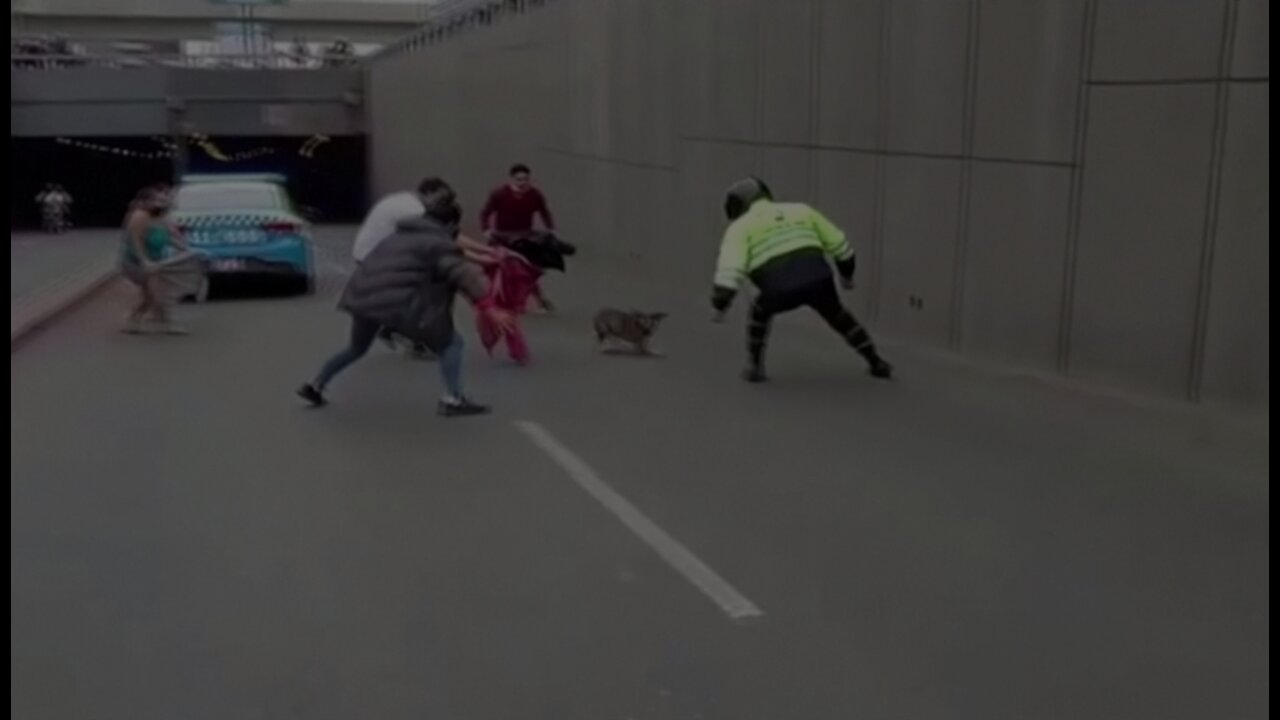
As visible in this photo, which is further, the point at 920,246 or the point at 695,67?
the point at 695,67

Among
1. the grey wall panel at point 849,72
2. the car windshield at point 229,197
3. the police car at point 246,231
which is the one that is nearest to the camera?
the grey wall panel at point 849,72

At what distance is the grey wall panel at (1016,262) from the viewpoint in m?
11.4

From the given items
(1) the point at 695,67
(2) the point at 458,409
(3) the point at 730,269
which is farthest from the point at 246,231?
(3) the point at 730,269

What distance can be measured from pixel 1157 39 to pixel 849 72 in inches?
195

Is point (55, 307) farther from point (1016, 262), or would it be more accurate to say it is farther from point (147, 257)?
point (1016, 262)

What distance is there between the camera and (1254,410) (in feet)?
30.7

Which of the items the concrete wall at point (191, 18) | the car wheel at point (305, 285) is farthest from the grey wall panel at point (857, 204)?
the concrete wall at point (191, 18)

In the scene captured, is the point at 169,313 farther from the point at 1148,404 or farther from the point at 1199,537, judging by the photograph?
the point at 1199,537

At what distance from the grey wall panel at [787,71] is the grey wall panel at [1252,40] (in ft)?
21.9

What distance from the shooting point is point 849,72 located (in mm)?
14852

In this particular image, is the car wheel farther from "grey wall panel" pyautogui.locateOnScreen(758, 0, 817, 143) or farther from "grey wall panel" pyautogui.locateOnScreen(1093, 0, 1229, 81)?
"grey wall panel" pyautogui.locateOnScreen(1093, 0, 1229, 81)

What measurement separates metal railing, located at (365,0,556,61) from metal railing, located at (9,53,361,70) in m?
5.00

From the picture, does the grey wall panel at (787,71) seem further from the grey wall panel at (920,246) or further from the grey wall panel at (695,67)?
the grey wall panel at (920,246)

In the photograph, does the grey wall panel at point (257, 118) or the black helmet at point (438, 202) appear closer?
the black helmet at point (438, 202)
